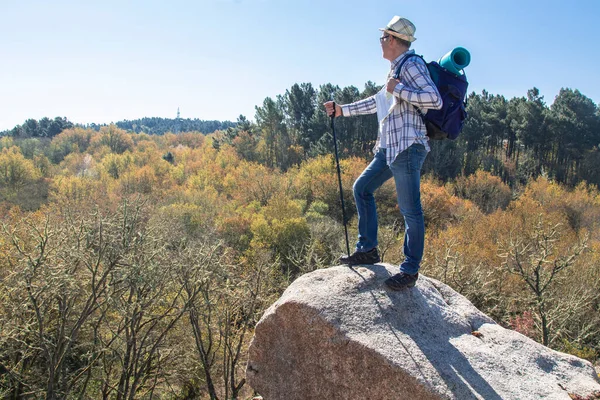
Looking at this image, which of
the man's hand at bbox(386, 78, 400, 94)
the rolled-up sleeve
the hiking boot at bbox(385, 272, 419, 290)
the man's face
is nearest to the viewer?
the man's hand at bbox(386, 78, 400, 94)

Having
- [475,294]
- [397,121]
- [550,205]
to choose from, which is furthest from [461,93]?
[550,205]

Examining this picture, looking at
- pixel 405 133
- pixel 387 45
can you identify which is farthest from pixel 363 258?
pixel 387 45

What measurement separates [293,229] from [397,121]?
63.3ft

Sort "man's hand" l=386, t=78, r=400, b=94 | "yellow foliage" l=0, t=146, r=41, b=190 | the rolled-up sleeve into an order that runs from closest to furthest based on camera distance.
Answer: "man's hand" l=386, t=78, r=400, b=94
the rolled-up sleeve
"yellow foliage" l=0, t=146, r=41, b=190

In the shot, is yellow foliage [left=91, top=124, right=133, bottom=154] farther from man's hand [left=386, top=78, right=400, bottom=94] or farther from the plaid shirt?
man's hand [left=386, top=78, right=400, bottom=94]

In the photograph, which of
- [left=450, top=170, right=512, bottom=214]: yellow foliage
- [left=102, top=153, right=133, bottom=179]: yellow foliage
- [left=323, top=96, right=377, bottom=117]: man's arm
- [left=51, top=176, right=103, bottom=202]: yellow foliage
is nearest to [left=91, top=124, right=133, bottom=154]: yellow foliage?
[left=102, top=153, right=133, bottom=179]: yellow foliage

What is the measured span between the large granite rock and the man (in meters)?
0.37

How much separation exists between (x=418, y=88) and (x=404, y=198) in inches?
37.8

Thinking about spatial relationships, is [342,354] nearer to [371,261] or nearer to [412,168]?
[371,261]

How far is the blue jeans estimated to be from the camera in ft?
12.3

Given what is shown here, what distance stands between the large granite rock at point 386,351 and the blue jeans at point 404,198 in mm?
370

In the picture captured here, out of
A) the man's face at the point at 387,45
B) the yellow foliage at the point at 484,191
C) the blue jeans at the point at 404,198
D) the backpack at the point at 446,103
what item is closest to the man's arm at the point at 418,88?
the backpack at the point at 446,103

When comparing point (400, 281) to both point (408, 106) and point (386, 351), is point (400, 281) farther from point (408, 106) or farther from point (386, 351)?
point (408, 106)

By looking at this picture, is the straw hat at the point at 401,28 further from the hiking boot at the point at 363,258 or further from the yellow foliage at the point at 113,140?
the yellow foliage at the point at 113,140
